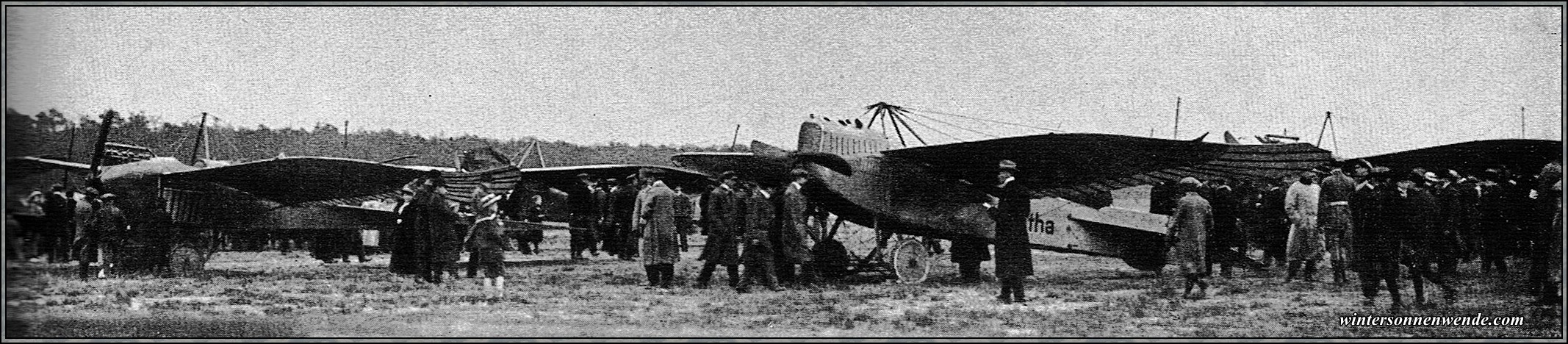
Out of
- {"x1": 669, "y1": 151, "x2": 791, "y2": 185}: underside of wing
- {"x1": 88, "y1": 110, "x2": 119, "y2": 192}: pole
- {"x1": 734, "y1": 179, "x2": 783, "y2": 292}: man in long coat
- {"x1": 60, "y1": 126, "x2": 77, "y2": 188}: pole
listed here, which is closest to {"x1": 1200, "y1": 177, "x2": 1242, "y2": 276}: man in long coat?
{"x1": 669, "y1": 151, "x2": 791, "y2": 185}: underside of wing

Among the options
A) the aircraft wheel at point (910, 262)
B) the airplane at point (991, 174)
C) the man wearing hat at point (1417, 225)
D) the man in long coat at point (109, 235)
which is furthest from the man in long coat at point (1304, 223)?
the man in long coat at point (109, 235)

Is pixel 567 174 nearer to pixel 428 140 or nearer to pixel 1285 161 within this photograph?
pixel 428 140

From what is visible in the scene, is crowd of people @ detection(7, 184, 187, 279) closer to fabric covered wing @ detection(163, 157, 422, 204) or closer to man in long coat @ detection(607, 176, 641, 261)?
fabric covered wing @ detection(163, 157, 422, 204)

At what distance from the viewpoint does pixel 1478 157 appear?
401 inches

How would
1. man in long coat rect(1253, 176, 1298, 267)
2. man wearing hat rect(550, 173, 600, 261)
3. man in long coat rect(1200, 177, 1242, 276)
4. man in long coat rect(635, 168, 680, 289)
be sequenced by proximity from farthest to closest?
man wearing hat rect(550, 173, 600, 261), man in long coat rect(1253, 176, 1298, 267), man in long coat rect(1200, 177, 1242, 276), man in long coat rect(635, 168, 680, 289)

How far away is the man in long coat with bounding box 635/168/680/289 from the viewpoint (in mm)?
9773

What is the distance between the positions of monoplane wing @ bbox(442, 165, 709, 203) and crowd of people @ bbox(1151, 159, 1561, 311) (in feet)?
18.3

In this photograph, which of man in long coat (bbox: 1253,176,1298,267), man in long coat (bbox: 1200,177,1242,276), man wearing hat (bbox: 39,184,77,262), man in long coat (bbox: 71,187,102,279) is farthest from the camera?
man in long coat (bbox: 1253,176,1298,267)

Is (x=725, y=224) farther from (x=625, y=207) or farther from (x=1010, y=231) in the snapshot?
(x=625, y=207)

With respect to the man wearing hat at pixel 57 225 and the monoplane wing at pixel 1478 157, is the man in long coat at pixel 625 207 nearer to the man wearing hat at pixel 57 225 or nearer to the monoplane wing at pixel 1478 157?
the man wearing hat at pixel 57 225

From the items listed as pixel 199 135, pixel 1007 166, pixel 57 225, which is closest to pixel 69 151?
pixel 57 225

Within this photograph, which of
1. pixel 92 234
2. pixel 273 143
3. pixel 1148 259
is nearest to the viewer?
pixel 92 234

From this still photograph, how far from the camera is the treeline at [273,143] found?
952 centimetres

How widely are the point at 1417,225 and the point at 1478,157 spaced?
115 inches
